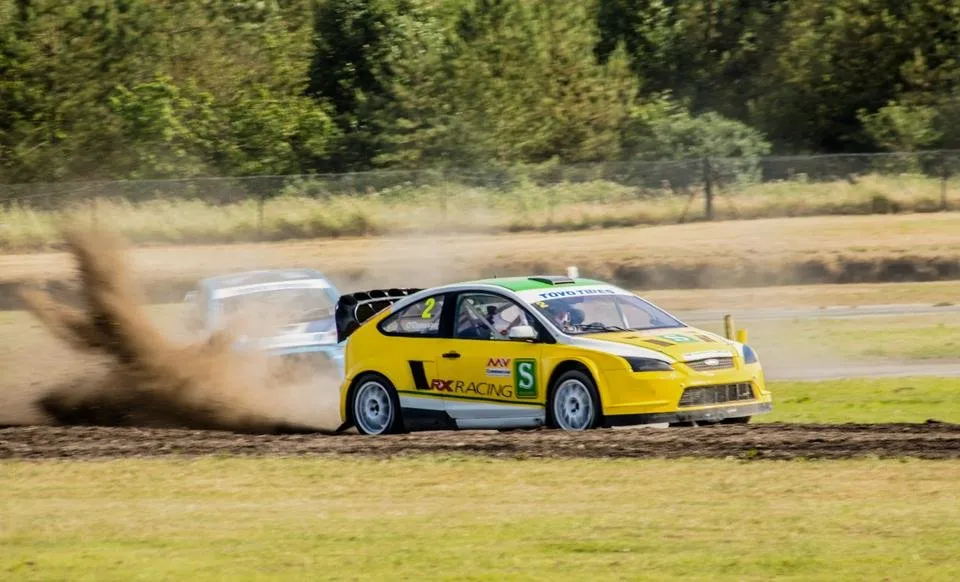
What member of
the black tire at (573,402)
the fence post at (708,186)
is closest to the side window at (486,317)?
the black tire at (573,402)

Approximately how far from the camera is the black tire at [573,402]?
13.8 meters

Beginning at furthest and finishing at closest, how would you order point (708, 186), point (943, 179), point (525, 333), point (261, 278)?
point (708, 186), point (943, 179), point (261, 278), point (525, 333)

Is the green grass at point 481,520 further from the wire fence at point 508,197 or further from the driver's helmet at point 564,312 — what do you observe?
the wire fence at point 508,197

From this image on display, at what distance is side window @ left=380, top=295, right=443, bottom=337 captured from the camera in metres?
15.1

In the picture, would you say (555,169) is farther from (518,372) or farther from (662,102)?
(518,372)

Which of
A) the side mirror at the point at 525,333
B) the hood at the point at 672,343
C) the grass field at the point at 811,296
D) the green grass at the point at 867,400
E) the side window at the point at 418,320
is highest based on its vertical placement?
the side window at the point at 418,320

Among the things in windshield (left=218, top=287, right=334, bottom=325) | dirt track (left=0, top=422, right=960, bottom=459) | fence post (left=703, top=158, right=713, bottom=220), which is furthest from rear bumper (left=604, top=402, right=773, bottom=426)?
fence post (left=703, top=158, right=713, bottom=220)

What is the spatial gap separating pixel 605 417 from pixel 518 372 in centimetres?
96

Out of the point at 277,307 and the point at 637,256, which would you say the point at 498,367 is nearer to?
the point at 277,307

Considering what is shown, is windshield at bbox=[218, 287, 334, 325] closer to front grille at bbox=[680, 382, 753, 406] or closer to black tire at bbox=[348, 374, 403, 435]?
black tire at bbox=[348, 374, 403, 435]

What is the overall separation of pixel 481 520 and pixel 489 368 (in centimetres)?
446

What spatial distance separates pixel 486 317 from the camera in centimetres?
1481

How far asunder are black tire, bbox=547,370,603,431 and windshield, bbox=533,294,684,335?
0.50 metres

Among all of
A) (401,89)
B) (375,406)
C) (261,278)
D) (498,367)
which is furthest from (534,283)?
(401,89)
